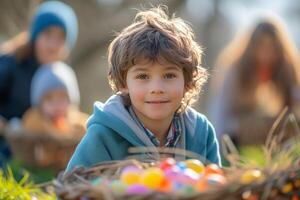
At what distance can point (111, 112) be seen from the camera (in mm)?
4324

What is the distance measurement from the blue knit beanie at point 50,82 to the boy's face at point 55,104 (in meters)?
0.04

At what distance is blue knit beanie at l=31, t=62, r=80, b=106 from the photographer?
8.34 metres

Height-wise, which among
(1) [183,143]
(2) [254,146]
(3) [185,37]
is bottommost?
(2) [254,146]

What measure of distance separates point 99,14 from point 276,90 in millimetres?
10356

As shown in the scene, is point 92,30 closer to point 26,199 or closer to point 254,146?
point 254,146

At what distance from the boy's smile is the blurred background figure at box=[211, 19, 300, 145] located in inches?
161

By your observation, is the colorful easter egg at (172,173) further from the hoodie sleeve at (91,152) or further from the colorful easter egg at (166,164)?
the hoodie sleeve at (91,152)

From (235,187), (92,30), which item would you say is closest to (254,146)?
(235,187)

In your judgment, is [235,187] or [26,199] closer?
[235,187]

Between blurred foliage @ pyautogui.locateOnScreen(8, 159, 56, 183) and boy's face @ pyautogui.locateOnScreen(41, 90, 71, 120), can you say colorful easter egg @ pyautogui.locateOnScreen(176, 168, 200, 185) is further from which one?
boy's face @ pyautogui.locateOnScreen(41, 90, 71, 120)

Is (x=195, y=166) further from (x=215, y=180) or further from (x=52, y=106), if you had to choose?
(x=52, y=106)

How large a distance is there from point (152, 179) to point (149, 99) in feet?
3.58

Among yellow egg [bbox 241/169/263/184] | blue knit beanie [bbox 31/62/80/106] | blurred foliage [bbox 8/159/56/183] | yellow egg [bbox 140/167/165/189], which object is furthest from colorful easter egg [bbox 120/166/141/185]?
blue knit beanie [bbox 31/62/80/106]

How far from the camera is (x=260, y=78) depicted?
8.72m
